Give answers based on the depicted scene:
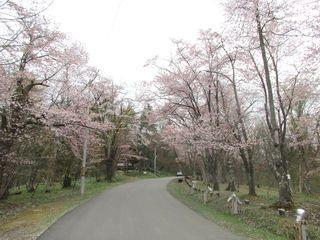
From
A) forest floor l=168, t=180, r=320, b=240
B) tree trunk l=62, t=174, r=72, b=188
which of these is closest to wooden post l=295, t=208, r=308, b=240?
forest floor l=168, t=180, r=320, b=240

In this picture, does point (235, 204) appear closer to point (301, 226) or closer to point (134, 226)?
point (134, 226)

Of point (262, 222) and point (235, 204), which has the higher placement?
point (235, 204)

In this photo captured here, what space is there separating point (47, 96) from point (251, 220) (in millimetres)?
15373

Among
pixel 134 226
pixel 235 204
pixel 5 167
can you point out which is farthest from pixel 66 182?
pixel 134 226

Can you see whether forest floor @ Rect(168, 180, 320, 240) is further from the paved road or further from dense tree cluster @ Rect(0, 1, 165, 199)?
dense tree cluster @ Rect(0, 1, 165, 199)

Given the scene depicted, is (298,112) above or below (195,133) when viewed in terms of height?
above

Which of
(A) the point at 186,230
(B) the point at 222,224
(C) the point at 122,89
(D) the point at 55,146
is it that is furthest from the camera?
(C) the point at 122,89

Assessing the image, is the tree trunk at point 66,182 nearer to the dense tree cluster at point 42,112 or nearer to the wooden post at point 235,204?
the dense tree cluster at point 42,112

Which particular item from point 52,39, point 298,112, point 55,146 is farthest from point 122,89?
point 52,39

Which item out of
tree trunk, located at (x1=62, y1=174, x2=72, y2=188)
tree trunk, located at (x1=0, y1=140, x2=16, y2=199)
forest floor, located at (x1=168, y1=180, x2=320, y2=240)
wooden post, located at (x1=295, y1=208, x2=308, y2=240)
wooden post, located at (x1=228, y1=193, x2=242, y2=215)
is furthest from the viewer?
tree trunk, located at (x1=62, y1=174, x2=72, y2=188)

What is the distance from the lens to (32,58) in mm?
17938

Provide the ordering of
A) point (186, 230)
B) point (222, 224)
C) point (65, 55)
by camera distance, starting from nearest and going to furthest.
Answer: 1. point (186, 230)
2. point (222, 224)
3. point (65, 55)

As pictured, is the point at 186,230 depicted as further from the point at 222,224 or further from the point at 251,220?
the point at 251,220

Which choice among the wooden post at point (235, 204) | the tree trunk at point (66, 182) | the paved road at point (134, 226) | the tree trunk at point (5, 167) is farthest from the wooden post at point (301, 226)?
the tree trunk at point (66, 182)
